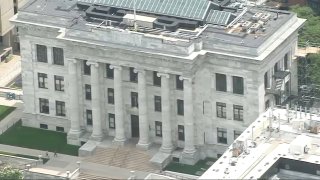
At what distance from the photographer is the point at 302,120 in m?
196

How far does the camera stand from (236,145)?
187m

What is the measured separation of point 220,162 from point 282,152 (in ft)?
28.3

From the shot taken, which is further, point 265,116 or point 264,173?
point 265,116

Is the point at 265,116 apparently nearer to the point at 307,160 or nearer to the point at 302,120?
the point at 302,120

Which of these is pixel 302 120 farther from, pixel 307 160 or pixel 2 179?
pixel 2 179

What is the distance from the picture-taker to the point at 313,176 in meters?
181

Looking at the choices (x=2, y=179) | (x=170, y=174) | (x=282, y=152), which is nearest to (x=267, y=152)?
(x=282, y=152)

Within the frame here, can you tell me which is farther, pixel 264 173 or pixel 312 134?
pixel 312 134

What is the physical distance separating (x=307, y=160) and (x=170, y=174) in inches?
801

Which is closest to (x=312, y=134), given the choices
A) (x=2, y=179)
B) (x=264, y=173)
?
(x=264, y=173)

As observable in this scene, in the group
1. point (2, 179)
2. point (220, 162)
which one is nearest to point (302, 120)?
point (220, 162)

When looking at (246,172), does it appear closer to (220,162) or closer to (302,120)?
(220,162)

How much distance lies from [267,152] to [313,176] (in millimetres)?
8096

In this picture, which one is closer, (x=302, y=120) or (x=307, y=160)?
(x=307, y=160)
